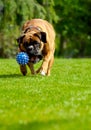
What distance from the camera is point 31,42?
40.3ft

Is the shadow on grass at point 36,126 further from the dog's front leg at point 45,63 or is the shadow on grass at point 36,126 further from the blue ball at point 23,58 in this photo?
the dog's front leg at point 45,63

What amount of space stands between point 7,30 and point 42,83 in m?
16.0

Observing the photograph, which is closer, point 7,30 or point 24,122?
point 24,122

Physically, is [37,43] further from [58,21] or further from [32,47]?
[58,21]

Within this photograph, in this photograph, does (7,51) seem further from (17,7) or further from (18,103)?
(18,103)

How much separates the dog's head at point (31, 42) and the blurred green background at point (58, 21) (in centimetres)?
1089

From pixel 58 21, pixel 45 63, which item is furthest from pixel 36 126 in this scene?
pixel 58 21

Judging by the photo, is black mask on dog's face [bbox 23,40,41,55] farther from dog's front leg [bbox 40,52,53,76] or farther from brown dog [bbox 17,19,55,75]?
dog's front leg [bbox 40,52,53,76]

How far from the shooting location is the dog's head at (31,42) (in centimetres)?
1223

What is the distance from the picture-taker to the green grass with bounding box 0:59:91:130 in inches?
247

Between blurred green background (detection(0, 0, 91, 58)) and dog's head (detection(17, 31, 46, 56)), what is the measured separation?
10.9 metres

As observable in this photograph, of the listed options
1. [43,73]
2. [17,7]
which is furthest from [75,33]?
[43,73]

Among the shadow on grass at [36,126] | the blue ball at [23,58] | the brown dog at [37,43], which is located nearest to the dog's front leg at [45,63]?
the brown dog at [37,43]

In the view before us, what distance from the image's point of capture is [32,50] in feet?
40.3
